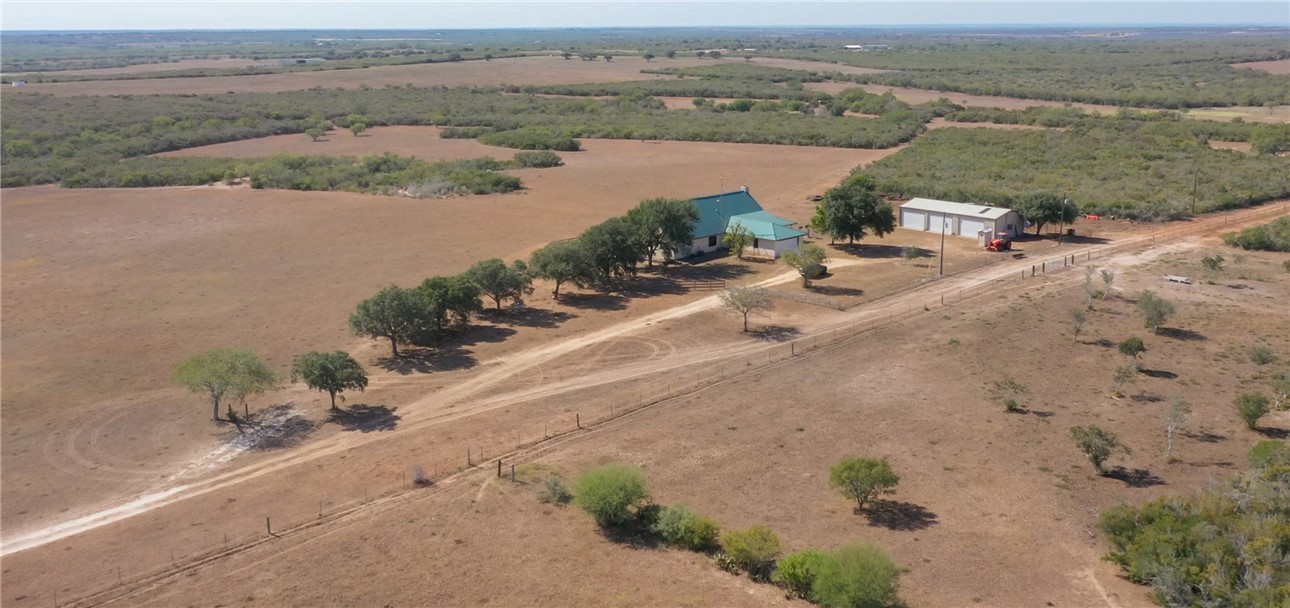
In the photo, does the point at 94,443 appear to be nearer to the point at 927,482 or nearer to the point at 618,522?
the point at 618,522

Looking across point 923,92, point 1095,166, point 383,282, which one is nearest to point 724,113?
point 923,92

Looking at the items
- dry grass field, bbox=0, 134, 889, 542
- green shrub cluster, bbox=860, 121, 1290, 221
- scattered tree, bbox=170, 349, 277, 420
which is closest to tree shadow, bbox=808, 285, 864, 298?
dry grass field, bbox=0, 134, 889, 542

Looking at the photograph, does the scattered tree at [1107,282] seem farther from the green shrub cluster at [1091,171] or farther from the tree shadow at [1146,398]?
the green shrub cluster at [1091,171]

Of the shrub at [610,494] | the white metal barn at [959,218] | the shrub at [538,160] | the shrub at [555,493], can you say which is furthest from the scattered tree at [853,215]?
the shrub at [538,160]

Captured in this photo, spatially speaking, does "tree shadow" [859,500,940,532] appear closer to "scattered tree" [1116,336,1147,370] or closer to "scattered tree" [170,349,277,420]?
"scattered tree" [1116,336,1147,370]

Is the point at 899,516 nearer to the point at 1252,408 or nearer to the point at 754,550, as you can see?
the point at 754,550
